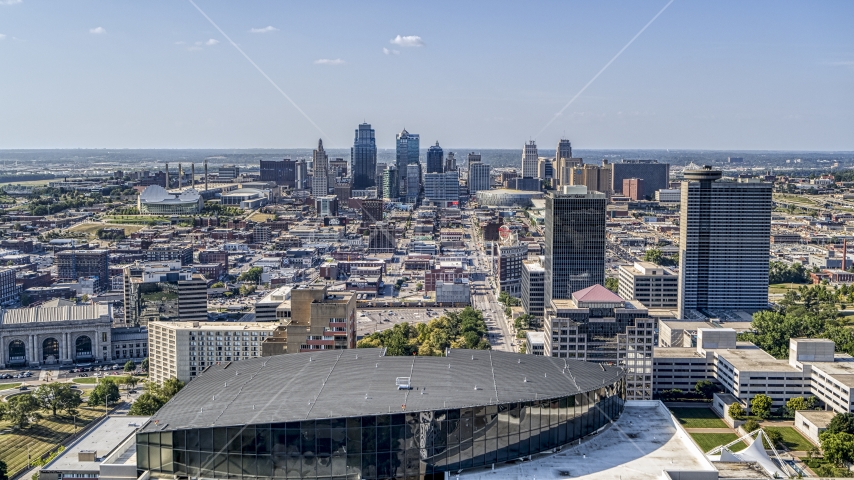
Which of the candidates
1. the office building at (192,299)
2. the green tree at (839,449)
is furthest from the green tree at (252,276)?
the green tree at (839,449)

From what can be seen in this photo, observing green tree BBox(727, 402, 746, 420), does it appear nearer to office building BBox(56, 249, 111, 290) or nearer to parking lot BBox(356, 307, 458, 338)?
parking lot BBox(356, 307, 458, 338)

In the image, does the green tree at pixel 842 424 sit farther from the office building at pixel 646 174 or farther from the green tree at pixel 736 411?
the office building at pixel 646 174

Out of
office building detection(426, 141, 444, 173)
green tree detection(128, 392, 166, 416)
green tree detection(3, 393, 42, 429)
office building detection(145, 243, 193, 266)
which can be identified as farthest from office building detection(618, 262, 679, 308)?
office building detection(426, 141, 444, 173)

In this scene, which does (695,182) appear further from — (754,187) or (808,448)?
(808,448)

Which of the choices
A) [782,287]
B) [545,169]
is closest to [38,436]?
[782,287]

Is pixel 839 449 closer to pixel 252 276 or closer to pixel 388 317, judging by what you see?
pixel 388 317

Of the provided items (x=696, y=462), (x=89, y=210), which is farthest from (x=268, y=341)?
(x=89, y=210)
